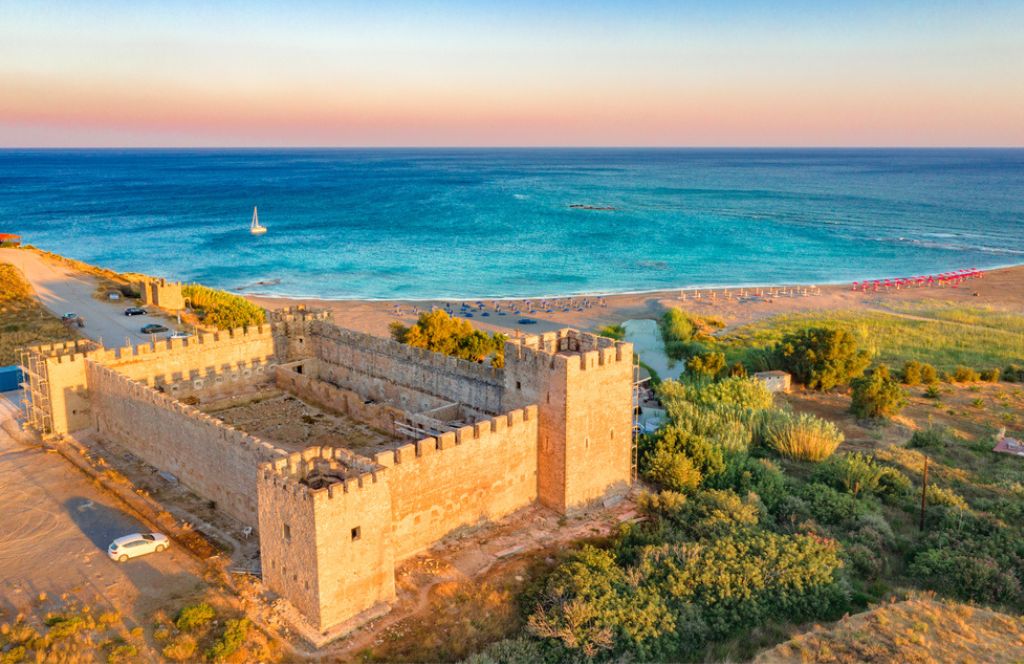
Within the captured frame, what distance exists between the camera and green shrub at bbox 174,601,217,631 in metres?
14.7

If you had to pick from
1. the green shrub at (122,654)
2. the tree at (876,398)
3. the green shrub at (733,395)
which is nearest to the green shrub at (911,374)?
the tree at (876,398)

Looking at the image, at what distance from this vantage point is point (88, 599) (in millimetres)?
15945

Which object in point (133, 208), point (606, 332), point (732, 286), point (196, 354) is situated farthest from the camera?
point (133, 208)

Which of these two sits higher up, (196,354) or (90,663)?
(196,354)

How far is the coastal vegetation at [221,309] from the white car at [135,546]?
24450 mm

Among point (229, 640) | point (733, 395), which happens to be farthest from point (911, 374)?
point (229, 640)

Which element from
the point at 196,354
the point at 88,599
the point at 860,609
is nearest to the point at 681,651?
the point at 860,609

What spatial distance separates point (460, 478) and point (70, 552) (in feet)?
31.5

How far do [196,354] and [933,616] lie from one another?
24607 millimetres

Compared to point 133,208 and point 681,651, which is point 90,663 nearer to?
point 681,651

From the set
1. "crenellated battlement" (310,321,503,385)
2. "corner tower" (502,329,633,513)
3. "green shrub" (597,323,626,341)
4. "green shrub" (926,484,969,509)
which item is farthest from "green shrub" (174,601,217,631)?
"green shrub" (597,323,626,341)

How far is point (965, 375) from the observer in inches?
1438

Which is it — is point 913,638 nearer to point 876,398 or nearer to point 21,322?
point 876,398

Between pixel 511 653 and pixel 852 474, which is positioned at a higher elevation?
pixel 852 474
